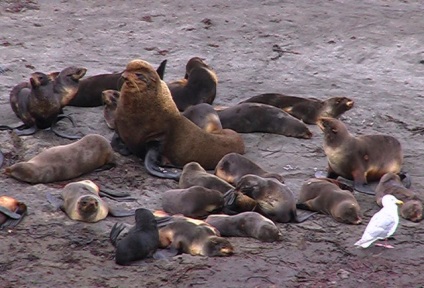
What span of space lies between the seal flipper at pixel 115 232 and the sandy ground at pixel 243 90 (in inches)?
2.5

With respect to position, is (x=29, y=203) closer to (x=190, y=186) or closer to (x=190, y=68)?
(x=190, y=186)

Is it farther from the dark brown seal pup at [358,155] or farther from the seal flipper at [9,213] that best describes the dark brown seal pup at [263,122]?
the seal flipper at [9,213]

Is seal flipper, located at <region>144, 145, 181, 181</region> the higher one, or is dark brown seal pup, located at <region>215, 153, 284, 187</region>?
dark brown seal pup, located at <region>215, 153, 284, 187</region>

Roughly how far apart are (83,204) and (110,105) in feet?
8.16

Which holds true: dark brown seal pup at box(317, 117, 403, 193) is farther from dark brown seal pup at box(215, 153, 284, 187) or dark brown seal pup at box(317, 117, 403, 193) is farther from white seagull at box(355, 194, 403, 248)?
white seagull at box(355, 194, 403, 248)

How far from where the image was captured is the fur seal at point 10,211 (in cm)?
722

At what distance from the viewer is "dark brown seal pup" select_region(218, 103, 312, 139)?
962 centimetres

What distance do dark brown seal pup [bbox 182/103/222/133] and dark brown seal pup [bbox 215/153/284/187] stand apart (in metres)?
0.93

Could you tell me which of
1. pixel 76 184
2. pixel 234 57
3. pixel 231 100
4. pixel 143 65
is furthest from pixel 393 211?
pixel 234 57

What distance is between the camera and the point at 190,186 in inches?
316

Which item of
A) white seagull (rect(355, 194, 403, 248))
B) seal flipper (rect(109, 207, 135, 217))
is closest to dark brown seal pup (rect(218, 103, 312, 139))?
seal flipper (rect(109, 207, 135, 217))

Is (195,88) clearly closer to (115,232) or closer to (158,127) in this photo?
(158,127)

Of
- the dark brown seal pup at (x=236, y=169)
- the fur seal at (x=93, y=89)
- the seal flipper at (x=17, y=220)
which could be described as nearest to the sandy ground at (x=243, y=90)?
the seal flipper at (x=17, y=220)

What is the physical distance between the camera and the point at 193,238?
6.91 metres
